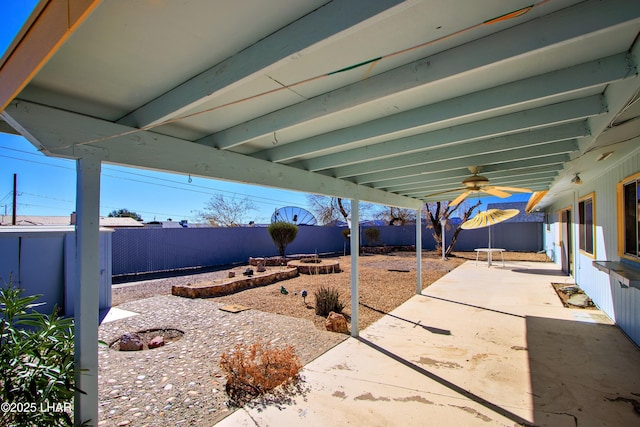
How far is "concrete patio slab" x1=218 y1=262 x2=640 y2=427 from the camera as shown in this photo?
272 centimetres

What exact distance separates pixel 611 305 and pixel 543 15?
5.87 meters

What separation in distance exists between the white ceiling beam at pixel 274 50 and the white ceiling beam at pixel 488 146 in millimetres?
2851

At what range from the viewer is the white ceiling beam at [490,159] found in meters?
3.79

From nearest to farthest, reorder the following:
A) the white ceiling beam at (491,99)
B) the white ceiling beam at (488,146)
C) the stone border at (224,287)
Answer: the white ceiling beam at (491,99) < the white ceiling beam at (488,146) < the stone border at (224,287)

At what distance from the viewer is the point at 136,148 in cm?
243

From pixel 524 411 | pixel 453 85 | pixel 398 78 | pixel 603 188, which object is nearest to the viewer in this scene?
pixel 398 78

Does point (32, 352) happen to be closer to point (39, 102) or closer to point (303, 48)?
point (39, 102)

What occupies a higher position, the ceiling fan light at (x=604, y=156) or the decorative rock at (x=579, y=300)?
the ceiling fan light at (x=604, y=156)

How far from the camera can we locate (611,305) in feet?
17.4

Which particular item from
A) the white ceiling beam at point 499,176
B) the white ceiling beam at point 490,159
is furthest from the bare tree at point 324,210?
the white ceiling beam at point 490,159

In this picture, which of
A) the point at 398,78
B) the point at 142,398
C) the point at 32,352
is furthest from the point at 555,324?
the point at 32,352

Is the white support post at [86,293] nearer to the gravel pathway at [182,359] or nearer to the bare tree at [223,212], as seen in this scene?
the gravel pathway at [182,359]

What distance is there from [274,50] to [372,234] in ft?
63.9

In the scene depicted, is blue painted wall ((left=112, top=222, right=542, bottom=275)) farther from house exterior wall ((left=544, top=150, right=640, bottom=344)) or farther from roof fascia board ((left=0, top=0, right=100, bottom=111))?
house exterior wall ((left=544, top=150, right=640, bottom=344))
